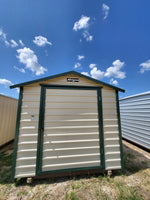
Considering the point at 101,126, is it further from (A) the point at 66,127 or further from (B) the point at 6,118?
(B) the point at 6,118

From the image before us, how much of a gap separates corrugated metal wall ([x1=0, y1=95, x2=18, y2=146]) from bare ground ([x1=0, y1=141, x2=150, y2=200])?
74.1 inches

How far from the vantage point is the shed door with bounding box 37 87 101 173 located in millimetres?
1918

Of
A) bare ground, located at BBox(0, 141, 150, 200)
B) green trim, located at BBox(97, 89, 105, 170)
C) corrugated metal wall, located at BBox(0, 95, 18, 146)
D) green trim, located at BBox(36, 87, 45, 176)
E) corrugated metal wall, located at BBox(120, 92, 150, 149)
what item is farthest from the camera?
corrugated metal wall, located at BBox(0, 95, 18, 146)

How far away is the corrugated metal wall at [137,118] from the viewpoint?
3.38m

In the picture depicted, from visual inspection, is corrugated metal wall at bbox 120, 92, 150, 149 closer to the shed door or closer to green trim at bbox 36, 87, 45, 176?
the shed door

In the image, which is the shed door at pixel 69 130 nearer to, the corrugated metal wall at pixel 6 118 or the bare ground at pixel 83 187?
the bare ground at pixel 83 187

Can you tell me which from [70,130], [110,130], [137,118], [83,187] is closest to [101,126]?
[110,130]

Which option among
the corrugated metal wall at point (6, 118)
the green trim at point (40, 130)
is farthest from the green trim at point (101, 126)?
the corrugated metal wall at point (6, 118)

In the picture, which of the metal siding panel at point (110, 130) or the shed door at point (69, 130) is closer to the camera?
the shed door at point (69, 130)

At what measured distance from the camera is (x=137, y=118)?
12.6ft

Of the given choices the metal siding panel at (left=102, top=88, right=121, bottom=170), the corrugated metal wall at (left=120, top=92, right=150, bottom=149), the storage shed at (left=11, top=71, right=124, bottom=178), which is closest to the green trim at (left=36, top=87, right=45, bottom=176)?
the storage shed at (left=11, top=71, right=124, bottom=178)

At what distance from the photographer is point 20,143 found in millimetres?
1852

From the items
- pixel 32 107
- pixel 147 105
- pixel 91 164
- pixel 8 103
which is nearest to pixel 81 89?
pixel 32 107

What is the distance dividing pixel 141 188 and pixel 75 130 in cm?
188
